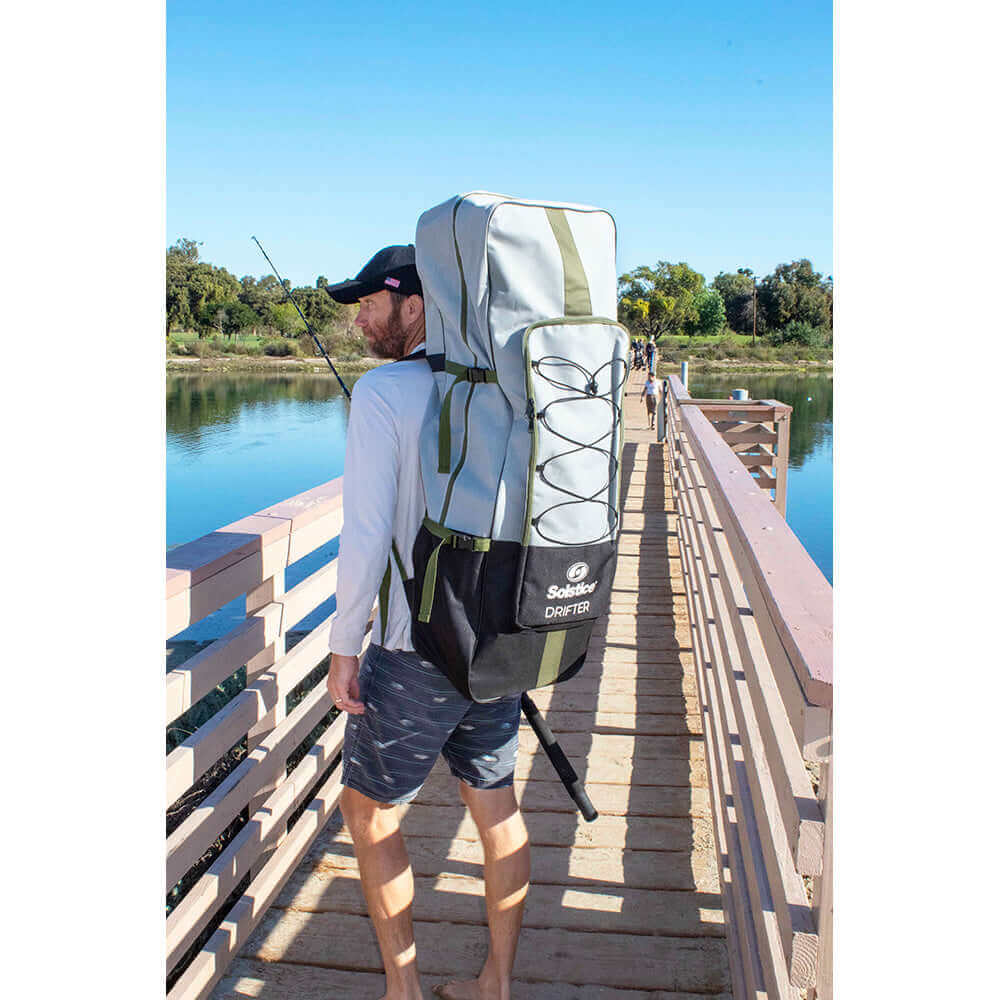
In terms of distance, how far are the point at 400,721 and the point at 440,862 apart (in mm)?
953

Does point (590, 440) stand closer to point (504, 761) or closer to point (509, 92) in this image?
point (504, 761)

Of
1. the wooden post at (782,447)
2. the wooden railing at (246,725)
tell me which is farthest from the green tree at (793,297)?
the wooden railing at (246,725)

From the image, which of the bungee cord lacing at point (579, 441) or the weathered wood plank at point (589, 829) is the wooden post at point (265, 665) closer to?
the weathered wood plank at point (589, 829)

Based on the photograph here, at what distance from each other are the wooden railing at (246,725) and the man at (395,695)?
28cm

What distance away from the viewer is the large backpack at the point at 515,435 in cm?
142

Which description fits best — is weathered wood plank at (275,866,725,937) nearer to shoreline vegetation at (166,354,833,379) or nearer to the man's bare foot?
the man's bare foot

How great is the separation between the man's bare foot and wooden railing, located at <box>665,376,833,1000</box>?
1.57 ft

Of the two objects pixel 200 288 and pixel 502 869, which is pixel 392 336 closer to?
pixel 502 869

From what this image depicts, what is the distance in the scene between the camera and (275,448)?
144ft

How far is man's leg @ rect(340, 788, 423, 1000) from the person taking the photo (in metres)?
1.66

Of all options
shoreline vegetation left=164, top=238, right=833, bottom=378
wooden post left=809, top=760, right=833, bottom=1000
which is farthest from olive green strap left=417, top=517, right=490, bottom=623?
shoreline vegetation left=164, top=238, right=833, bottom=378
